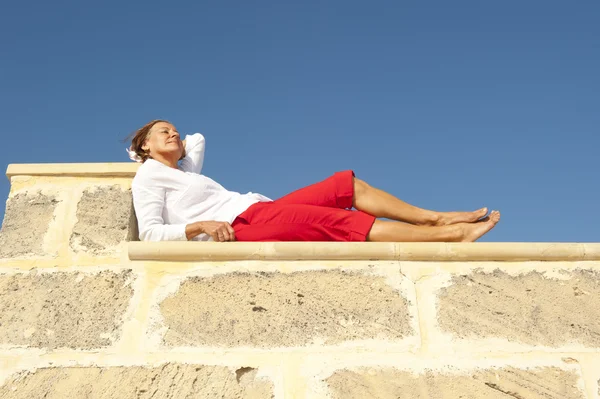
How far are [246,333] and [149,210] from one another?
2.79 ft

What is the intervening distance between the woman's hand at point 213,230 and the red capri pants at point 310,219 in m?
0.10

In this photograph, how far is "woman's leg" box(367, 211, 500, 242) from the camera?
3.20 m

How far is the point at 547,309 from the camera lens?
279 cm

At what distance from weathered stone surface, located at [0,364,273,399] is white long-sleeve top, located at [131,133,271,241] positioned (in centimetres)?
70

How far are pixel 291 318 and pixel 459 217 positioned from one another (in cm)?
116

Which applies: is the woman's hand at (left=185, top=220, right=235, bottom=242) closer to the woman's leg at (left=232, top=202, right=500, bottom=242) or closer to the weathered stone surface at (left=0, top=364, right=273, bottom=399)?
the woman's leg at (left=232, top=202, right=500, bottom=242)

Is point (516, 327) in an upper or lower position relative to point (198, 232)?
lower


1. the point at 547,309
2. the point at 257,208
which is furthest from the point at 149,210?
the point at 547,309

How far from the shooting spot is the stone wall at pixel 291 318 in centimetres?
259

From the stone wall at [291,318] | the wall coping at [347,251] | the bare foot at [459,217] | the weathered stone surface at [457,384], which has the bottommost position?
the weathered stone surface at [457,384]

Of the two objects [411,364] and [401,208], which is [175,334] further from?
[401,208]

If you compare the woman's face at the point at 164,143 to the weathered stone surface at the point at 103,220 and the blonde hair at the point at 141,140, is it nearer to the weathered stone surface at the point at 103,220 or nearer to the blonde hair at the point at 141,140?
the blonde hair at the point at 141,140

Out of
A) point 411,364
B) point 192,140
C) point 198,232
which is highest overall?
point 192,140

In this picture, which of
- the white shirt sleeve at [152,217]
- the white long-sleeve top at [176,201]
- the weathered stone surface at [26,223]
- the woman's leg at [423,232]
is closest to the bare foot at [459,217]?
the woman's leg at [423,232]
